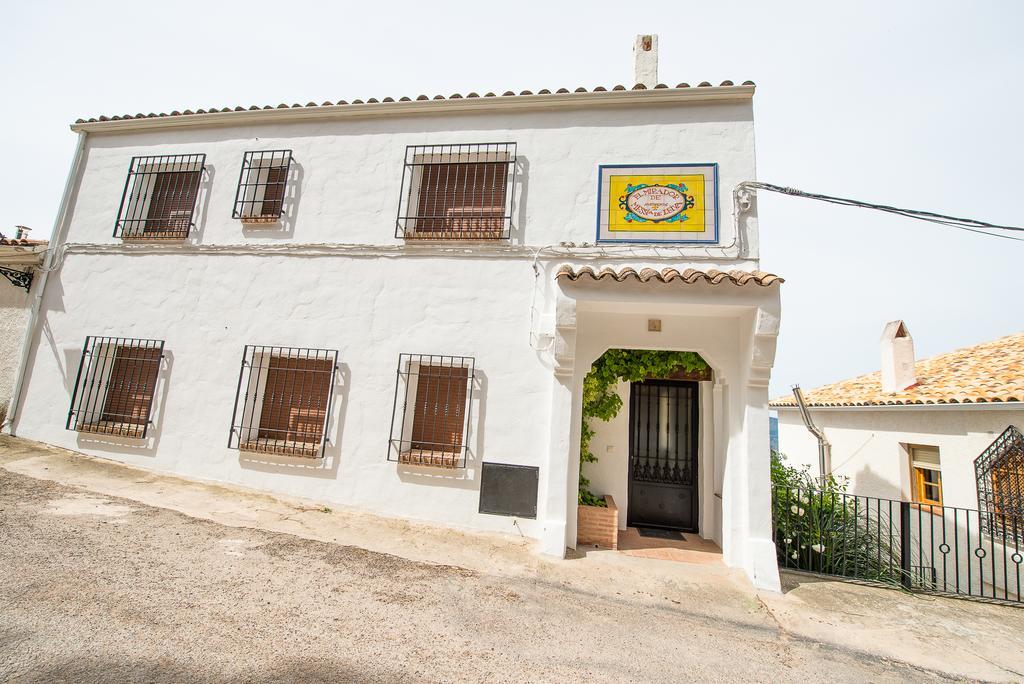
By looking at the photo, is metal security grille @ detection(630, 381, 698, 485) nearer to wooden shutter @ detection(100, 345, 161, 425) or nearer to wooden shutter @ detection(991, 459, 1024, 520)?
wooden shutter @ detection(991, 459, 1024, 520)

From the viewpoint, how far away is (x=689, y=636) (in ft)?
12.5

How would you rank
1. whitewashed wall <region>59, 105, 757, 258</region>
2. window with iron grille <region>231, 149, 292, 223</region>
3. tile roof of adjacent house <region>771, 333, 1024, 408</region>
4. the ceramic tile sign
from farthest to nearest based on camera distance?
tile roof of adjacent house <region>771, 333, 1024, 408</region>, window with iron grille <region>231, 149, 292, 223</region>, whitewashed wall <region>59, 105, 757, 258</region>, the ceramic tile sign

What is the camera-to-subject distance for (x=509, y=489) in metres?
5.75

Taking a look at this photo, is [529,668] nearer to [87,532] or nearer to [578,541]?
[578,541]

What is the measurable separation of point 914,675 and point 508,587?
11.3 ft

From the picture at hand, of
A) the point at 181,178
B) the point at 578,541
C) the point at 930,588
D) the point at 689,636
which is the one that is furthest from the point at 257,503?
the point at 930,588

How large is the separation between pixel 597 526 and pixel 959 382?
27.9 ft

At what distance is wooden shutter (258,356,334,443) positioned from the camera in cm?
648

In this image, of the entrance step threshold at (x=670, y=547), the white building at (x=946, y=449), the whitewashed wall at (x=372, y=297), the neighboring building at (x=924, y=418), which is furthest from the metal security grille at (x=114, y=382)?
the neighboring building at (x=924, y=418)

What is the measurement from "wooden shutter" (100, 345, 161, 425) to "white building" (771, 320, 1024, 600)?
1030cm

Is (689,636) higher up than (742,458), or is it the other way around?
(742,458)

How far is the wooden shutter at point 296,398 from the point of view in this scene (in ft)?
21.3

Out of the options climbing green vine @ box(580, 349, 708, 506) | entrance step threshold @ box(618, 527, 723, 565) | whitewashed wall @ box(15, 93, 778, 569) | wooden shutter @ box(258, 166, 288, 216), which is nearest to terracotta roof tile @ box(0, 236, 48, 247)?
whitewashed wall @ box(15, 93, 778, 569)

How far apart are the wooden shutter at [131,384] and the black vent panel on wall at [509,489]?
19.0ft
